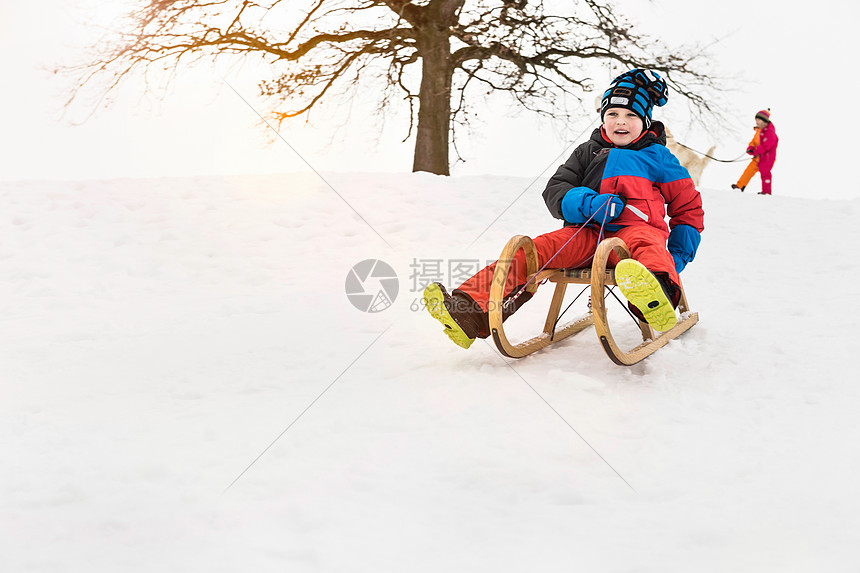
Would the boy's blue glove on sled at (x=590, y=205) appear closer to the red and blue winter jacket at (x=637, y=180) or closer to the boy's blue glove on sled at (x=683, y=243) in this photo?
the red and blue winter jacket at (x=637, y=180)

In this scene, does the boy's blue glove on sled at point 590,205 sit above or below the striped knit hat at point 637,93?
below

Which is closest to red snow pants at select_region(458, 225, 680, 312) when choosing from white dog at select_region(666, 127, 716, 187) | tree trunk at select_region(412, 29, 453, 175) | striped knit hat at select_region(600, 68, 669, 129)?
striped knit hat at select_region(600, 68, 669, 129)

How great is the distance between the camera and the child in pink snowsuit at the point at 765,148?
7.88 metres

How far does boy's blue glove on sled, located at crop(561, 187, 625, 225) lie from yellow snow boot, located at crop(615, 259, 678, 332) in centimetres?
48

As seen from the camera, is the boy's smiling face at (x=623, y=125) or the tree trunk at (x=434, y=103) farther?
the tree trunk at (x=434, y=103)

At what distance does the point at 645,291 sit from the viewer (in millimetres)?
2645

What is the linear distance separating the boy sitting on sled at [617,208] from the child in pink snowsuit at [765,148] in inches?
213

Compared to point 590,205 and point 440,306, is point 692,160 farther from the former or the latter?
point 440,306

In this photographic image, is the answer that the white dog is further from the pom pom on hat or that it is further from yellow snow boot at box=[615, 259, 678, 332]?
yellow snow boot at box=[615, 259, 678, 332]

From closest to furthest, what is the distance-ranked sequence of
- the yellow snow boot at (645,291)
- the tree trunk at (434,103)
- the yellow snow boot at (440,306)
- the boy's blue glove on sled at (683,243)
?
1. the yellow snow boot at (645,291)
2. the yellow snow boot at (440,306)
3. the boy's blue glove on sled at (683,243)
4. the tree trunk at (434,103)

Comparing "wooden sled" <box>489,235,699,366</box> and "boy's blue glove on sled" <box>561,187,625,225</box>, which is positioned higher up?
"boy's blue glove on sled" <box>561,187,625,225</box>

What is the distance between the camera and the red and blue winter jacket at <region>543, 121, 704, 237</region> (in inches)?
123

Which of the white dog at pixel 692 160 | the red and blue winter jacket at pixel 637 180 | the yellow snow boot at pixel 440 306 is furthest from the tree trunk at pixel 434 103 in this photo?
the yellow snow boot at pixel 440 306

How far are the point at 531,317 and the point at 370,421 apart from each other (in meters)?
1.78
